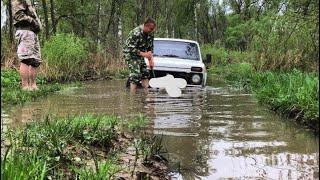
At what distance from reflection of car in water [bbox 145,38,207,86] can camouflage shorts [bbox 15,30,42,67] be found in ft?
→ 9.50

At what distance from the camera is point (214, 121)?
577 centimetres

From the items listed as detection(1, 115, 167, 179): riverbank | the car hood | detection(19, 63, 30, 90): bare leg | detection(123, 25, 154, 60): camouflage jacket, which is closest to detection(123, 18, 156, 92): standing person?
detection(123, 25, 154, 60): camouflage jacket

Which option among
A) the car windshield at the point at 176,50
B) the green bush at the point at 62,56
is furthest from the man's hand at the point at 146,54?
the green bush at the point at 62,56

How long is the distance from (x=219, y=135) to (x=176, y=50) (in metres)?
7.71

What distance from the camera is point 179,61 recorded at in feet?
38.0

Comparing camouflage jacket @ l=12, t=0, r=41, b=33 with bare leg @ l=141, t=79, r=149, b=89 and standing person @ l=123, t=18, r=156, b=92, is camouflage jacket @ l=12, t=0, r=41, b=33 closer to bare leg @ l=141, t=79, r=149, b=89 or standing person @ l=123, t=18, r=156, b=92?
standing person @ l=123, t=18, r=156, b=92

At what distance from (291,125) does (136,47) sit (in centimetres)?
537

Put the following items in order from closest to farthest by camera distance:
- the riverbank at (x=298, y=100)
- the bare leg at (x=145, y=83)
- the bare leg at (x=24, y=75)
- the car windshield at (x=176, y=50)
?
the riverbank at (x=298, y=100)
the bare leg at (x=24, y=75)
the bare leg at (x=145, y=83)
the car windshield at (x=176, y=50)

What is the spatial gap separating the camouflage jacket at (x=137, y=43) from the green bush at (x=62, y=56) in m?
4.45

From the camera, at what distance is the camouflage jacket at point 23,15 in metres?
8.87

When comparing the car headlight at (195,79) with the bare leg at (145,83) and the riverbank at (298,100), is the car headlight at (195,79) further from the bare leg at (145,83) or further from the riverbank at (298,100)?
the riverbank at (298,100)

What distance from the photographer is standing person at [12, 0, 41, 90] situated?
29.1 ft

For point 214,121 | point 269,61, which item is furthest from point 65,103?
point 269,61

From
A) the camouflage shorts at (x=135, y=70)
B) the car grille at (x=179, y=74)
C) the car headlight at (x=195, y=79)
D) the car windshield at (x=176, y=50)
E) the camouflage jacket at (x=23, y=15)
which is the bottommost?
the car headlight at (x=195, y=79)
